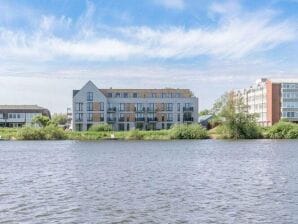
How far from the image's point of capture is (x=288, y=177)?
126 feet

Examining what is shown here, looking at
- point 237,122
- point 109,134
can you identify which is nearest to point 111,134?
point 109,134

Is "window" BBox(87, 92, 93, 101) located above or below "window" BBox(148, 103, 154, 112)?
above

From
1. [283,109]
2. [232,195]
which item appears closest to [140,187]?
[232,195]

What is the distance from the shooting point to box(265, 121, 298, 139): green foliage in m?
120

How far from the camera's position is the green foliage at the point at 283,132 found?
395 ft

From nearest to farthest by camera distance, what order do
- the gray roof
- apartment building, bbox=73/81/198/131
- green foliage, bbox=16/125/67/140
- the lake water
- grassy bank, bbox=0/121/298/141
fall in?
the lake water
grassy bank, bbox=0/121/298/141
green foliage, bbox=16/125/67/140
apartment building, bbox=73/81/198/131
the gray roof

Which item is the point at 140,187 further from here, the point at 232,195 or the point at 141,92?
the point at 141,92

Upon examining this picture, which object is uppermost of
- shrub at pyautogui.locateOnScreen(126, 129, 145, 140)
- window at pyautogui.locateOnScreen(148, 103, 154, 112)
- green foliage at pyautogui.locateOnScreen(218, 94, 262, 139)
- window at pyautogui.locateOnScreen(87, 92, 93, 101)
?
window at pyautogui.locateOnScreen(87, 92, 93, 101)

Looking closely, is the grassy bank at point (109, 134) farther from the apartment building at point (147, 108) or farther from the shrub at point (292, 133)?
the apartment building at point (147, 108)

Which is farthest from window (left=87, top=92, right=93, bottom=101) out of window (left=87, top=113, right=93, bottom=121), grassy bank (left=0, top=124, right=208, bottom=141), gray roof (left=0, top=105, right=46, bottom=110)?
gray roof (left=0, top=105, right=46, bottom=110)

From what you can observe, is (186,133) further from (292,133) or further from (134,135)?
(292,133)

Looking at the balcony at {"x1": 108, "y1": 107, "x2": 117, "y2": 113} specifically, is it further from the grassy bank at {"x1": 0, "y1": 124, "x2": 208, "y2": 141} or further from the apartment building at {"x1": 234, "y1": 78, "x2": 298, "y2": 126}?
the apartment building at {"x1": 234, "y1": 78, "x2": 298, "y2": 126}

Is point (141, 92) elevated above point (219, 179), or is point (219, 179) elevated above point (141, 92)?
point (141, 92)

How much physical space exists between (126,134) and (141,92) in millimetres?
28269
